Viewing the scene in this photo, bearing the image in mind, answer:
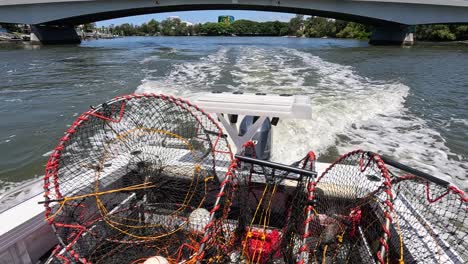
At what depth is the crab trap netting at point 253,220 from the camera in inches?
76.7

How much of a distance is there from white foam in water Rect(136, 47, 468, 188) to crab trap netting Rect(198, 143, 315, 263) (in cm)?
291

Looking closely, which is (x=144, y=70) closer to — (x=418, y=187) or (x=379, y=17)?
(x=418, y=187)

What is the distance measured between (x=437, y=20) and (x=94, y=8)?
33.1m

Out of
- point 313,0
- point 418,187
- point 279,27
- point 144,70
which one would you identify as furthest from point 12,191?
point 279,27

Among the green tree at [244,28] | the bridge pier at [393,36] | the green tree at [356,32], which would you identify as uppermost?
the green tree at [244,28]

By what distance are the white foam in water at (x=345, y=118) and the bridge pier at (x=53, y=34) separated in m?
28.9

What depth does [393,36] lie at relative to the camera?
3225 cm

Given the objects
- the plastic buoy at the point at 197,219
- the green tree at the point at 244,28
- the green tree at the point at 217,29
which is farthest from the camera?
the green tree at the point at 217,29

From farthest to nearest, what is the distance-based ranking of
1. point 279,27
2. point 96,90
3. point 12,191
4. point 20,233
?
point 279,27
point 96,90
point 12,191
point 20,233

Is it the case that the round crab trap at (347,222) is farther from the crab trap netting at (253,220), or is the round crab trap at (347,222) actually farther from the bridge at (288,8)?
the bridge at (288,8)

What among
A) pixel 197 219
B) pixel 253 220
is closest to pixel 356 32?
pixel 253 220

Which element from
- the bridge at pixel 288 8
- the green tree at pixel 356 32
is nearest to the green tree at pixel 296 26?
the green tree at pixel 356 32

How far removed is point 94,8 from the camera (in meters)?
27.8

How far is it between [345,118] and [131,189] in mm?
6269
